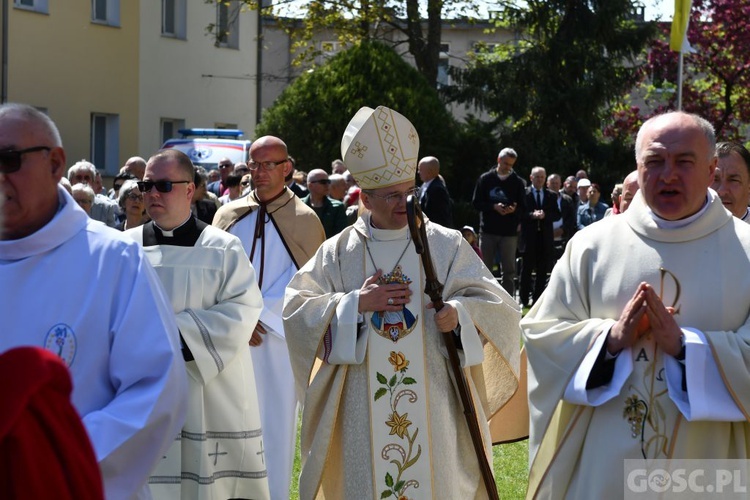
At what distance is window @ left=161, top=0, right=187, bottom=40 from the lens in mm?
30458

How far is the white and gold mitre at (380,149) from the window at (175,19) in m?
25.5

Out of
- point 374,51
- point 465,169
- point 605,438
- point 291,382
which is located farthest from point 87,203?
point 465,169

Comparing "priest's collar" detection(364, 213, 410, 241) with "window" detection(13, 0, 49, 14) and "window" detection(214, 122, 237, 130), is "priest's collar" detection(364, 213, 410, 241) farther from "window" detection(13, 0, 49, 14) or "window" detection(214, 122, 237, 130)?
"window" detection(214, 122, 237, 130)

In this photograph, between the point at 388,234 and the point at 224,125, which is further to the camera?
the point at 224,125

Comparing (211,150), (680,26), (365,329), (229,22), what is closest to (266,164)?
(365,329)

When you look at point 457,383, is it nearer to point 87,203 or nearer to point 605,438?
point 605,438

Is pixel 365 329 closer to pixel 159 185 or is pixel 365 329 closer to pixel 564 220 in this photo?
pixel 159 185

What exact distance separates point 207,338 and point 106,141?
78.8 ft

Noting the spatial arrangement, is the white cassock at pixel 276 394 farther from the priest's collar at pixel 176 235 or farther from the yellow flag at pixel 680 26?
the yellow flag at pixel 680 26

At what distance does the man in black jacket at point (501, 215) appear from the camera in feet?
54.5

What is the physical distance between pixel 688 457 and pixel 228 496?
2736mm

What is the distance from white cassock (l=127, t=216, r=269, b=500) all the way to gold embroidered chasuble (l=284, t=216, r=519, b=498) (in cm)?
44

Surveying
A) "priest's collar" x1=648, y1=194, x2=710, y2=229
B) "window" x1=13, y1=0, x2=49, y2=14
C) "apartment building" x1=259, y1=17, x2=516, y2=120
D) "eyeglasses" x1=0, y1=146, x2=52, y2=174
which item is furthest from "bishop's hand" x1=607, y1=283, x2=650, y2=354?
"apartment building" x1=259, y1=17, x2=516, y2=120

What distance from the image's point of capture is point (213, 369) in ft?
19.3
